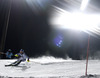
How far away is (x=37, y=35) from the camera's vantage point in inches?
747

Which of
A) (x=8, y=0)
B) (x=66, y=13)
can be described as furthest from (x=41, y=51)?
(x=8, y=0)

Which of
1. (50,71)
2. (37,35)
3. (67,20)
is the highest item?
(67,20)

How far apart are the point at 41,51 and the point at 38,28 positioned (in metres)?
2.83

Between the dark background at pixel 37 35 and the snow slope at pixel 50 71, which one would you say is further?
the dark background at pixel 37 35

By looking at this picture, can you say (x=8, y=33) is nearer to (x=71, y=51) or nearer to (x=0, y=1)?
(x=0, y=1)

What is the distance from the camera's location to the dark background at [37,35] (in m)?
18.0

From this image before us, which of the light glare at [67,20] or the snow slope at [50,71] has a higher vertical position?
the light glare at [67,20]

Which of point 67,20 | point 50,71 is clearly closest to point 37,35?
point 67,20

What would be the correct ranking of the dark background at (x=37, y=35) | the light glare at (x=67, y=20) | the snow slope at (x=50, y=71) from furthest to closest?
the dark background at (x=37, y=35)
the light glare at (x=67, y=20)
the snow slope at (x=50, y=71)

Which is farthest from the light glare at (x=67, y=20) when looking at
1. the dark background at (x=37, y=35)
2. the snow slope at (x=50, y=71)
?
the snow slope at (x=50, y=71)

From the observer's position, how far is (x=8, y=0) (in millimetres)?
17328

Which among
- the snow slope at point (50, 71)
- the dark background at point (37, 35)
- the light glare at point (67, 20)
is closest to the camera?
the snow slope at point (50, 71)

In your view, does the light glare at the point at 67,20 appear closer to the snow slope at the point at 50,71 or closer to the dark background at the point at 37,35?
the dark background at the point at 37,35

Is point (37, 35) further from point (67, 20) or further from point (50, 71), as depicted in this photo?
point (50, 71)
